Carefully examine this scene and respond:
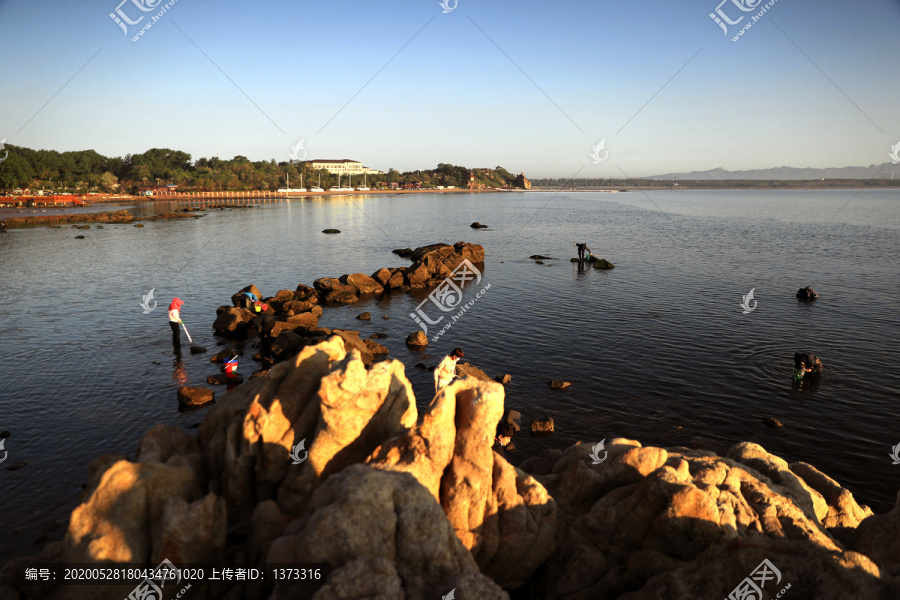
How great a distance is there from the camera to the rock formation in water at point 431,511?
9414mm

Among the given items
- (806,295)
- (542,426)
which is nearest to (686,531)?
(542,426)

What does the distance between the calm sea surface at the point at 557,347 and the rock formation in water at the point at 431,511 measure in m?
7.55

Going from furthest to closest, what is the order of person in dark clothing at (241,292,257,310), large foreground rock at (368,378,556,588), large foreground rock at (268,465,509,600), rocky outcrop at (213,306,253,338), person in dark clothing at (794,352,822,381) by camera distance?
person in dark clothing at (241,292,257,310)
rocky outcrop at (213,306,253,338)
person in dark clothing at (794,352,822,381)
large foreground rock at (368,378,556,588)
large foreground rock at (268,465,509,600)

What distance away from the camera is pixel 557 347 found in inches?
1396

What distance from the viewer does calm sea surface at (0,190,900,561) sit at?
2220cm

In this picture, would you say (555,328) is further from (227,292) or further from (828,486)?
(227,292)

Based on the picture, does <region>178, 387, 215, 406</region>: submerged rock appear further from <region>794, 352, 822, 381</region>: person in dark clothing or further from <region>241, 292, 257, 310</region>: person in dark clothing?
<region>794, 352, 822, 381</region>: person in dark clothing

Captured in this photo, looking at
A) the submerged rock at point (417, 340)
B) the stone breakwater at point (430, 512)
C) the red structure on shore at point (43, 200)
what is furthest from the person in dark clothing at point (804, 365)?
the red structure on shore at point (43, 200)

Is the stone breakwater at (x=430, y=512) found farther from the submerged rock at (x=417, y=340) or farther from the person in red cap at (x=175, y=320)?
the person in red cap at (x=175, y=320)

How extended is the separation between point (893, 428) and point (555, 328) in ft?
68.0

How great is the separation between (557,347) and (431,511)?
87.5ft

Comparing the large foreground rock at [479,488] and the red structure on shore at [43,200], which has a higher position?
the red structure on shore at [43,200]

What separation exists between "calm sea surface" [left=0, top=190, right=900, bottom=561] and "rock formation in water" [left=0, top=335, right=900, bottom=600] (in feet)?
24.8

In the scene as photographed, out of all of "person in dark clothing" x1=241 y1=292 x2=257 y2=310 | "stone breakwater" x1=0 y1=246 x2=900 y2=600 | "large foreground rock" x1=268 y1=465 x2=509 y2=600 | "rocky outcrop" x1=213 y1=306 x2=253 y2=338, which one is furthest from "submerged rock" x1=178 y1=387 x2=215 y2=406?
"large foreground rock" x1=268 y1=465 x2=509 y2=600
